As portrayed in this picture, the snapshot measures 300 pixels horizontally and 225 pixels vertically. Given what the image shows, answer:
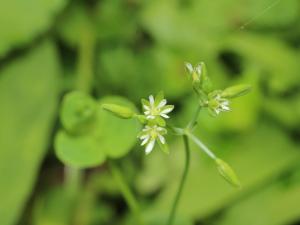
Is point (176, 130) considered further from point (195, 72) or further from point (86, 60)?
point (86, 60)

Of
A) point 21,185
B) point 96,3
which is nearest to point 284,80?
point 96,3

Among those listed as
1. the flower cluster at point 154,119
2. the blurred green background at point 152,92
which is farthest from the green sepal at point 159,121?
the blurred green background at point 152,92

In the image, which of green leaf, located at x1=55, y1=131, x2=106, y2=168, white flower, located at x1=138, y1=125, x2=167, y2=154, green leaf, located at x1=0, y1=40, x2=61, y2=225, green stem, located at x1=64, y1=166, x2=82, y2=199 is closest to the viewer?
white flower, located at x1=138, y1=125, x2=167, y2=154

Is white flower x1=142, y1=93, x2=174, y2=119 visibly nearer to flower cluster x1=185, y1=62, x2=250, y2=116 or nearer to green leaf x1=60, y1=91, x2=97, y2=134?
flower cluster x1=185, y1=62, x2=250, y2=116

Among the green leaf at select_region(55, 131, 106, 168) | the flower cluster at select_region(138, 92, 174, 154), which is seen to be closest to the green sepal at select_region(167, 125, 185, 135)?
the flower cluster at select_region(138, 92, 174, 154)

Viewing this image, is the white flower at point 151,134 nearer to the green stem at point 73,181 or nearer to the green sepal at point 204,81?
the green sepal at point 204,81

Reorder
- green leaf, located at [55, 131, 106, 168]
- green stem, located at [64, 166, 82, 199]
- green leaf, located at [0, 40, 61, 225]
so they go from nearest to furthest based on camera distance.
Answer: green leaf, located at [55, 131, 106, 168] < green leaf, located at [0, 40, 61, 225] < green stem, located at [64, 166, 82, 199]

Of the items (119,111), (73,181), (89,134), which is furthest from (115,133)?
(73,181)

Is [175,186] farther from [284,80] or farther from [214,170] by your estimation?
[284,80]
